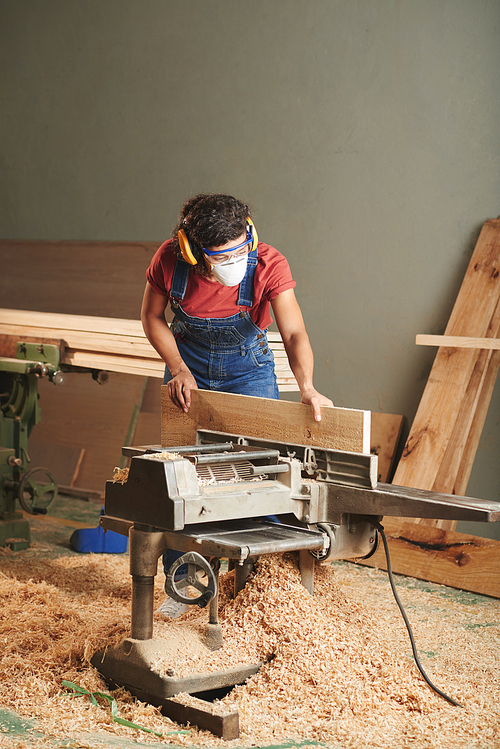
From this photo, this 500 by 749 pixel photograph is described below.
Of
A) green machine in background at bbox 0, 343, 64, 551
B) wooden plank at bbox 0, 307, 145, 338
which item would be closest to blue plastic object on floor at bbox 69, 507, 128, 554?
green machine in background at bbox 0, 343, 64, 551

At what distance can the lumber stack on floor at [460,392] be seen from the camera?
13.0 ft

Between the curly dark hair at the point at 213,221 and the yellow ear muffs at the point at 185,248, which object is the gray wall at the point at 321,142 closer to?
the curly dark hair at the point at 213,221

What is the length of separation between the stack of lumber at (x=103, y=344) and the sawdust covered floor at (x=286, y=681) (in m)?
1.40

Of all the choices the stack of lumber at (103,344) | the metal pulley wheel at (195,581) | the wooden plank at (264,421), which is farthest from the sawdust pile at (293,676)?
the stack of lumber at (103,344)

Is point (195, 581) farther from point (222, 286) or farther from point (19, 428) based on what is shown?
point (19, 428)

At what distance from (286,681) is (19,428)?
2437 mm

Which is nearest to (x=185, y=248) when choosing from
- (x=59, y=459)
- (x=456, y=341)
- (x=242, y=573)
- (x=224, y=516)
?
(x=224, y=516)

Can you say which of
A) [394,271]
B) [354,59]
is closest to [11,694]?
[394,271]

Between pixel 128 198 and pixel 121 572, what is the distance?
297 cm

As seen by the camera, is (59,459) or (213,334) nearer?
(213,334)

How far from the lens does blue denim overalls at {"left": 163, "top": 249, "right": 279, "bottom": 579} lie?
2.80 metres

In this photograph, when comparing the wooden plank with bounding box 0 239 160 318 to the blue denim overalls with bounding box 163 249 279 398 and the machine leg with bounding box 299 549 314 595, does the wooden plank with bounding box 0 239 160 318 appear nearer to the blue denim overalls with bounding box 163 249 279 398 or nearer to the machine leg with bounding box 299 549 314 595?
the blue denim overalls with bounding box 163 249 279 398

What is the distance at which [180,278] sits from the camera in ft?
9.11

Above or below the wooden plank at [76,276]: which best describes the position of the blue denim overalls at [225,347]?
below
